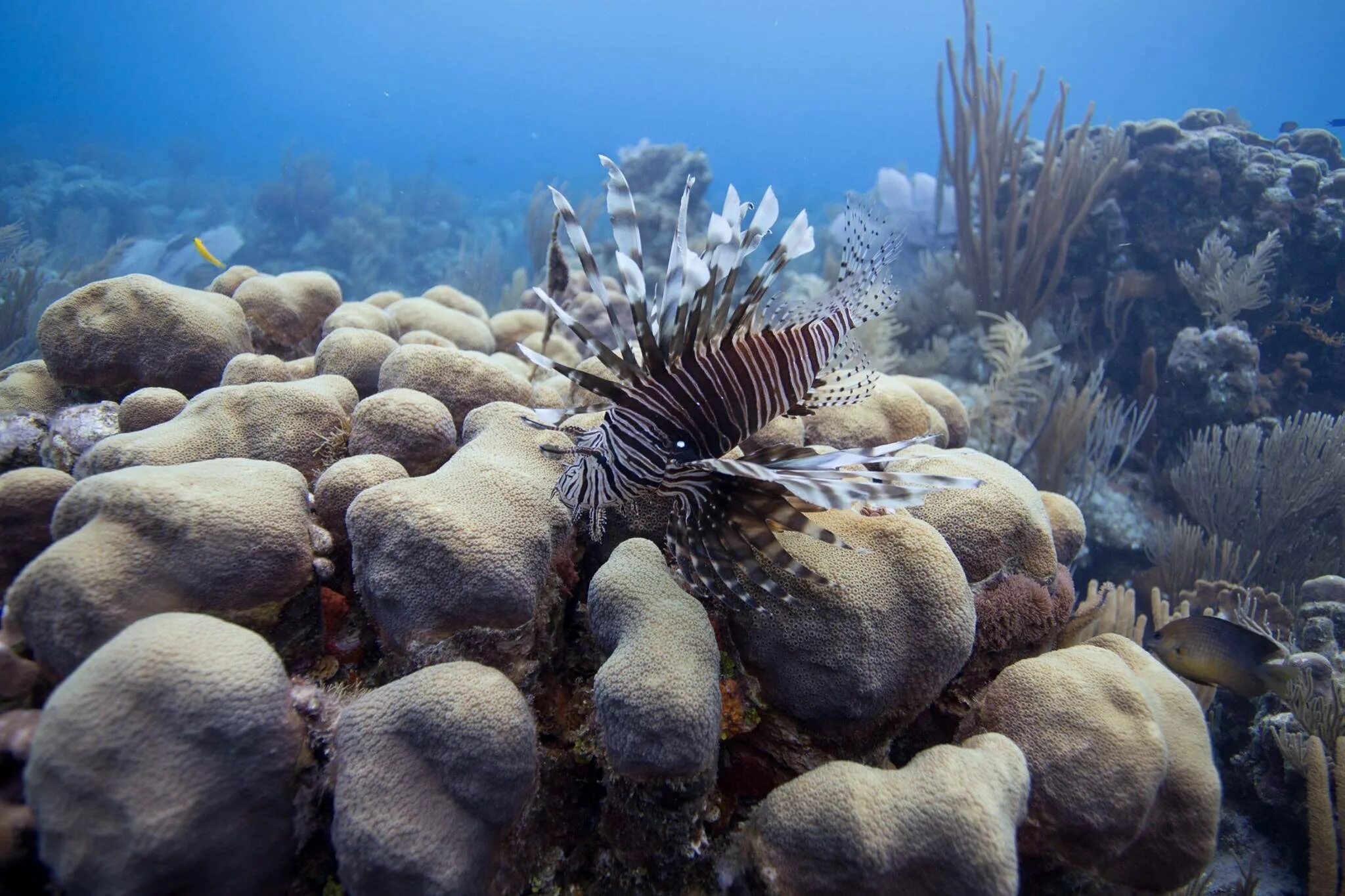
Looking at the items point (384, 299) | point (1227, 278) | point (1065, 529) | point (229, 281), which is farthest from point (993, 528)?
point (1227, 278)

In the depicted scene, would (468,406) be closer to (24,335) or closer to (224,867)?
(224,867)

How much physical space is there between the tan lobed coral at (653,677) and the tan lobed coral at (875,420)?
5.15ft

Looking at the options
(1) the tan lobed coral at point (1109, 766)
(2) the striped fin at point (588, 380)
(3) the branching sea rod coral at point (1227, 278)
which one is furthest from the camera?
(3) the branching sea rod coral at point (1227, 278)

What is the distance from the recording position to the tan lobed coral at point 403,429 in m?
2.58

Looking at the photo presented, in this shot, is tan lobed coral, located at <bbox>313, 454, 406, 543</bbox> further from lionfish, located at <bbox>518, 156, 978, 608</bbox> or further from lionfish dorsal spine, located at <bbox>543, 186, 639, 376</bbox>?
lionfish dorsal spine, located at <bbox>543, 186, 639, 376</bbox>

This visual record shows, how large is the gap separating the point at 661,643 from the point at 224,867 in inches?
47.5

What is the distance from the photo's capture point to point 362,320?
4.01 m

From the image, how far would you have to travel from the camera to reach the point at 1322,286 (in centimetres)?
838

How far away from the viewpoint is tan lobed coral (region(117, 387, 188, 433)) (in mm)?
2854

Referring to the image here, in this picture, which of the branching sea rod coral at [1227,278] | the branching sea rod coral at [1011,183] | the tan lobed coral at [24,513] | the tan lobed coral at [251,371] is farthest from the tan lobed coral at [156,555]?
the branching sea rod coral at [1227,278]

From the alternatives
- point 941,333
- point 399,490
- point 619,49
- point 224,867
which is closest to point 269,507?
point 399,490

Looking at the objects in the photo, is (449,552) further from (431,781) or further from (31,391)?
(31,391)

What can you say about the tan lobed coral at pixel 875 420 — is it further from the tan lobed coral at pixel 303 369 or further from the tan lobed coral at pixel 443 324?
the tan lobed coral at pixel 303 369

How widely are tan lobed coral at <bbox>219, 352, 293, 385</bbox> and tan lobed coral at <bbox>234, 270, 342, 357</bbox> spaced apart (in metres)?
0.90
